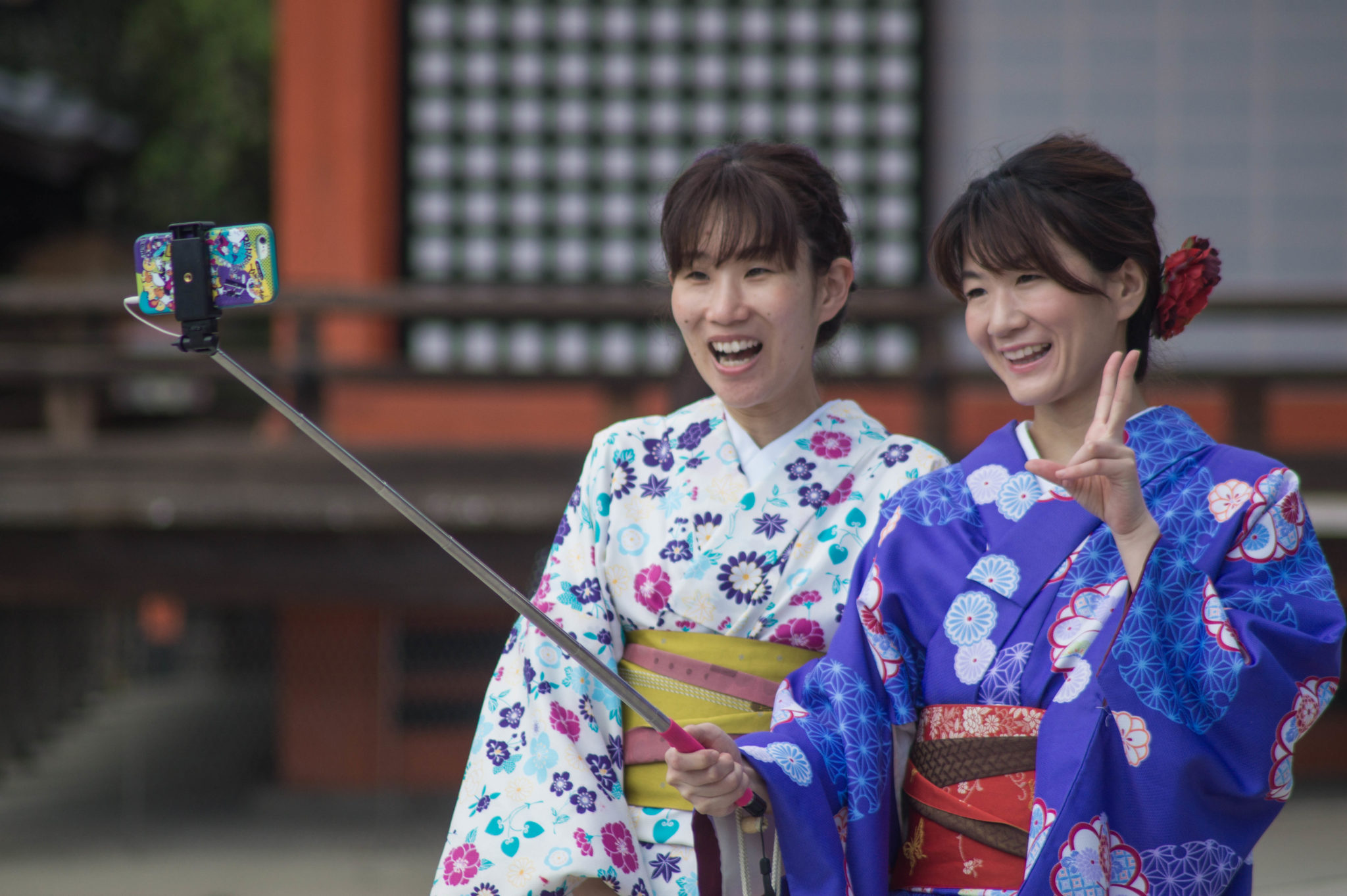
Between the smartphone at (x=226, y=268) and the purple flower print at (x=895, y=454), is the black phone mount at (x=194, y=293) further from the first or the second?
the purple flower print at (x=895, y=454)

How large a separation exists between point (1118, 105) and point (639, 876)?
6.02m

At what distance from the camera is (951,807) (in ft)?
5.63

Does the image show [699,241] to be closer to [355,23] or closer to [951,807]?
[951,807]

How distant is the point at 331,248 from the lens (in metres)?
6.69

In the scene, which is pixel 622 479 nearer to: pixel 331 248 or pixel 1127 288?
pixel 1127 288

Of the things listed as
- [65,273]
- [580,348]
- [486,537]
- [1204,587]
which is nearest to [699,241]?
[1204,587]

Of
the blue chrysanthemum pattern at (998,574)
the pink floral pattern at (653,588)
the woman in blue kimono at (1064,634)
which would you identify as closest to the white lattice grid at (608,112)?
the pink floral pattern at (653,588)

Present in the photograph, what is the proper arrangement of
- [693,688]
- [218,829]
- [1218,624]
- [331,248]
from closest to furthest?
[1218,624]
[693,688]
[218,829]
[331,248]

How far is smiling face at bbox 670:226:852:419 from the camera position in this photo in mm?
1912

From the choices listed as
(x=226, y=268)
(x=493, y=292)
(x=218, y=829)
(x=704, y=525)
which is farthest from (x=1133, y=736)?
Answer: (x=218, y=829)

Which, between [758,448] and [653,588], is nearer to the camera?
[653,588]

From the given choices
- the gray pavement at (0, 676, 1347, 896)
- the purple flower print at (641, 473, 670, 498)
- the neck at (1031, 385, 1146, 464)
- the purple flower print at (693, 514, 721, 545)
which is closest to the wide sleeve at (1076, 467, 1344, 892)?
the neck at (1031, 385, 1146, 464)

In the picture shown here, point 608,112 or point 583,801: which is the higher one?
point 608,112

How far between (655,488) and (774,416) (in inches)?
9.1
